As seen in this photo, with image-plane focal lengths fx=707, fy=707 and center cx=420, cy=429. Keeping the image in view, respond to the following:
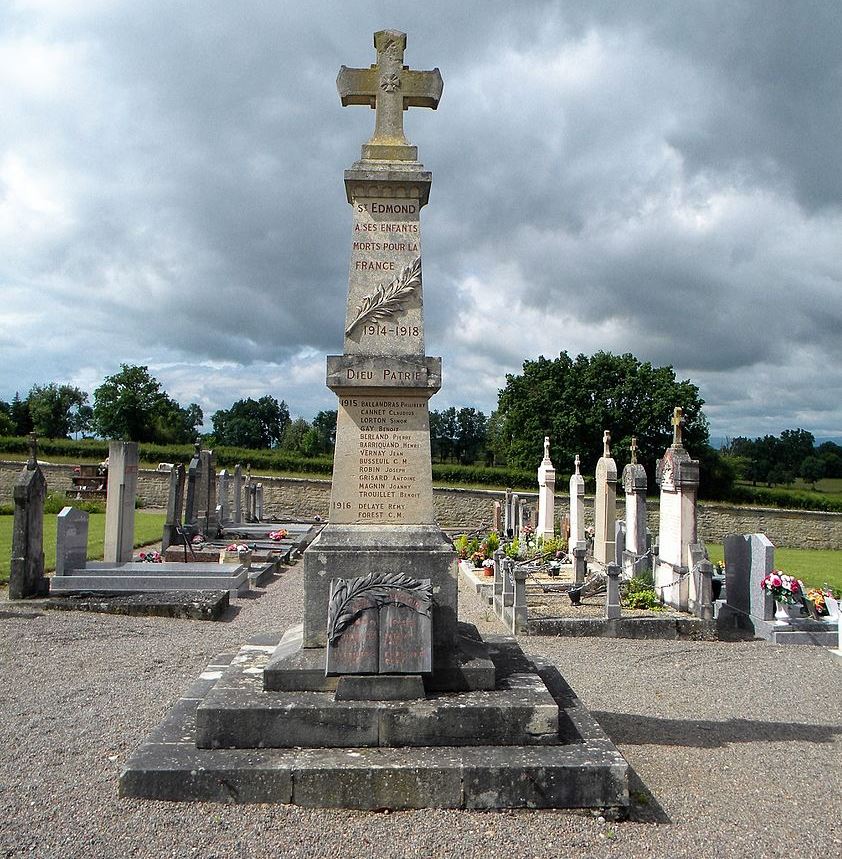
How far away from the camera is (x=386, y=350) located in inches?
205

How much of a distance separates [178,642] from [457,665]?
16.5 feet

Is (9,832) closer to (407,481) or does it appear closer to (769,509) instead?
(407,481)

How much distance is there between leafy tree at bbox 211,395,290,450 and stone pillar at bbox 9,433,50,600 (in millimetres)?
79763

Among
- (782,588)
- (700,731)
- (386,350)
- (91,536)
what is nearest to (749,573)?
(782,588)

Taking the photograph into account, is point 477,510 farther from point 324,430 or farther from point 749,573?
point 324,430

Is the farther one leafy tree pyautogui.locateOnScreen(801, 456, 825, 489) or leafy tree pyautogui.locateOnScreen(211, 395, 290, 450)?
leafy tree pyautogui.locateOnScreen(211, 395, 290, 450)

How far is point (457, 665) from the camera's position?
15.0ft

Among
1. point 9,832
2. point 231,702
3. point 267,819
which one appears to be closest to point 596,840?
point 267,819

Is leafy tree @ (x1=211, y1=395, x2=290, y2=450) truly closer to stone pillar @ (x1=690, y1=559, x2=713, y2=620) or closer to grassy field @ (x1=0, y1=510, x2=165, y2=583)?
grassy field @ (x1=0, y1=510, x2=165, y2=583)

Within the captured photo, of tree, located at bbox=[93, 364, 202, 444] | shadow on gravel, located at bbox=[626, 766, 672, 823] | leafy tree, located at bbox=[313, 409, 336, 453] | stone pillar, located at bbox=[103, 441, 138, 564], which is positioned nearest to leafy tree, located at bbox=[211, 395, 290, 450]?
leafy tree, located at bbox=[313, 409, 336, 453]

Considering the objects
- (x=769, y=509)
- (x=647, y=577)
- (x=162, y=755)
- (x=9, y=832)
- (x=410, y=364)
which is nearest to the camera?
(x=9, y=832)

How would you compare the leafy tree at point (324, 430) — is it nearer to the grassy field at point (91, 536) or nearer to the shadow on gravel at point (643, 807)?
the grassy field at point (91, 536)

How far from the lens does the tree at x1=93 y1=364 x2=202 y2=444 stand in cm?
5659

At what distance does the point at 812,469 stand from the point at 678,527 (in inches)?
2901
